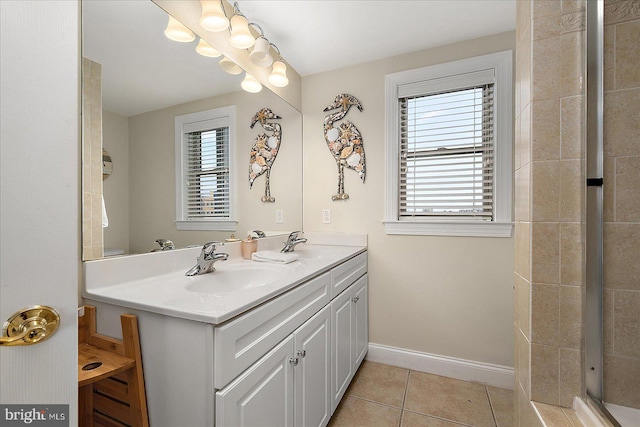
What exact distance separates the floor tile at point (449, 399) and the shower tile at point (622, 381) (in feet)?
2.87

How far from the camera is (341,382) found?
1.59 m

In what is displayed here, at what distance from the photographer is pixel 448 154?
6.41 ft

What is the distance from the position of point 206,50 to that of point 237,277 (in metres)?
1.23

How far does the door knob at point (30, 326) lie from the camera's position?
468 millimetres

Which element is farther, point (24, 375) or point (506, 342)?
point (506, 342)

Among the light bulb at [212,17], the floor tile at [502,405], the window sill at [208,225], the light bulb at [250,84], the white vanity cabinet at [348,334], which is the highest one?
the light bulb at [212,17]

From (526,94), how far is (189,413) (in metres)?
1.50

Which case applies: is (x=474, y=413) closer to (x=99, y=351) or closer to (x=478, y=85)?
(x=99, y=351)

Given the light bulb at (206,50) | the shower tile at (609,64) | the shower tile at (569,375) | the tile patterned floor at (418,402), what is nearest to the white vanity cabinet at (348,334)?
the tile patterned floor at (418,402)

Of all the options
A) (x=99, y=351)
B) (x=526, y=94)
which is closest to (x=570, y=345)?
(x=526, y=94)

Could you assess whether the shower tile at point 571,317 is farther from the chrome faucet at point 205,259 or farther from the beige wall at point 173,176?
the beige wall at point 173,176

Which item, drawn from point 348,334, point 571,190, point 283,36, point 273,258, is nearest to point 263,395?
point 273,258

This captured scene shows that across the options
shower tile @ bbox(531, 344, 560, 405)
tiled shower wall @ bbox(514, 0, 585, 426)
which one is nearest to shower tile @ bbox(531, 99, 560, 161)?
tiled shower wall @ bbox(514, 0, 585, 426)

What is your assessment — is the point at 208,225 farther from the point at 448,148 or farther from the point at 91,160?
the point at 448,148
